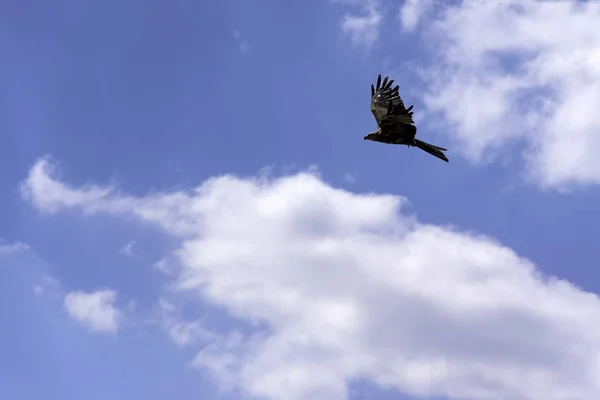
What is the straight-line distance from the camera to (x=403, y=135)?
53.6m

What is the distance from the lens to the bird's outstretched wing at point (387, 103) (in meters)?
52.6

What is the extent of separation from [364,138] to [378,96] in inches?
118

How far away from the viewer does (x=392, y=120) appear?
52.9 metres

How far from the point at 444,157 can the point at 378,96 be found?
610 cm

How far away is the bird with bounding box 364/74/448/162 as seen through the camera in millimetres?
52656

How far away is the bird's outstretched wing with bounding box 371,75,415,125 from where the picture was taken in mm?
52594

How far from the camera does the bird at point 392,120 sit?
52656mm

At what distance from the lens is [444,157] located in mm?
54000

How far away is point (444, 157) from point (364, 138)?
5.57 metres

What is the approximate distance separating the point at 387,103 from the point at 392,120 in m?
1.47

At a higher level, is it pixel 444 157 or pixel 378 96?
pixel 378 96

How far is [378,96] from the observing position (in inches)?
2135

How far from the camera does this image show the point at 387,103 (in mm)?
53719

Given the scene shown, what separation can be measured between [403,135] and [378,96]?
3.22 m
